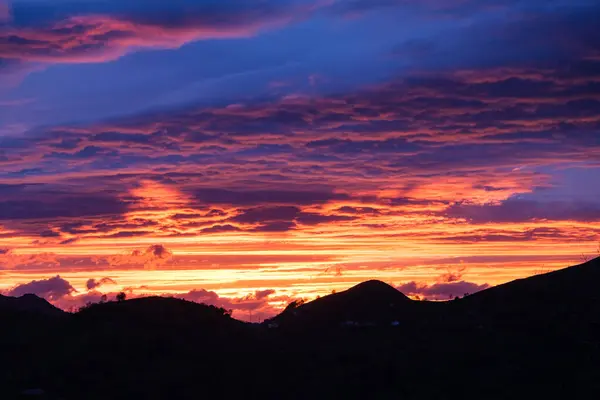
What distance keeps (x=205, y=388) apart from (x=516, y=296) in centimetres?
1675

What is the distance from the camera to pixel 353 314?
34688 mm

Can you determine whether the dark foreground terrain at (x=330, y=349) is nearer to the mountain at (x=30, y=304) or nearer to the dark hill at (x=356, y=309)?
the dark hill at (x=356, y=309)

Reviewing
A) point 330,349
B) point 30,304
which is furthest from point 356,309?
point 30,304

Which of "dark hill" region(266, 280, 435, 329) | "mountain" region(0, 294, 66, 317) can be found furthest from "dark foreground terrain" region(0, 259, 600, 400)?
"mountain" region(0, 294, 66, 317)

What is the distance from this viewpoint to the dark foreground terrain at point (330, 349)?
24953mm

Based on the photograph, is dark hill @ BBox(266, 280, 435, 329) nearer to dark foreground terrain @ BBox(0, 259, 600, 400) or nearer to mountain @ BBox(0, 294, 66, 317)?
dark foreground terrain @ BBox(0, 259, 600, 400)

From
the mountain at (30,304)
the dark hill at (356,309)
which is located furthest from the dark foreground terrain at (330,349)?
the mountain at (30,304)

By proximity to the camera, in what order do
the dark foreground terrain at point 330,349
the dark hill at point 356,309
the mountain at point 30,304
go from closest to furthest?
the dark foreground terrain at point 330,349 < the dark hill at point 356,309 < the mountain at point 30,304

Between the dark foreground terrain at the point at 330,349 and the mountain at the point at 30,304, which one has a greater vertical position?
the mountain at the point at 30,304

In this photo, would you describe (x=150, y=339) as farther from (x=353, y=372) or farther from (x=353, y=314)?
(x=353, y=314)

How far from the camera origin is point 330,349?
1149 inches

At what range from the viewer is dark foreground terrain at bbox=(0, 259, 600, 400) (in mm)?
24953

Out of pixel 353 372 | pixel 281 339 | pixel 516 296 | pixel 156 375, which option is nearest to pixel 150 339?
pixel 156 375

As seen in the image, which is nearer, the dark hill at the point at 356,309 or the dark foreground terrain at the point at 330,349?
the dark foreground terrain at the point at 330,349
